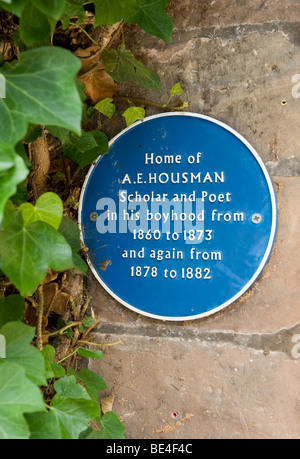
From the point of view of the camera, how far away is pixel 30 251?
3.09ft

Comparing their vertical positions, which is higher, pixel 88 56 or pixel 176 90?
pixel 88 56

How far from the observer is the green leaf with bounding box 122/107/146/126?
59.8 inches

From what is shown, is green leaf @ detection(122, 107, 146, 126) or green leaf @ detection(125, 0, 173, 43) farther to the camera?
green leaf @ detection(122, 107, 146, 126)

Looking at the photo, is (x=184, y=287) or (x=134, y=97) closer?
(x=184, y=287)

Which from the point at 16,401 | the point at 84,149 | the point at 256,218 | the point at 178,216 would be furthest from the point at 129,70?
the point at 16,401

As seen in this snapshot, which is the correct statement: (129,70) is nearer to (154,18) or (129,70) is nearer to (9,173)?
(154,18)

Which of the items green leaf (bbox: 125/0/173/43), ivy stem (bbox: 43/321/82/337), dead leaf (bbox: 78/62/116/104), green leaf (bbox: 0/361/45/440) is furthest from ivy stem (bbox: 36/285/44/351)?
green leaf (bbox: 125/0/173/43)

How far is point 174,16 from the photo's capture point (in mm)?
1548

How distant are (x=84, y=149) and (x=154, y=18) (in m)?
0.43

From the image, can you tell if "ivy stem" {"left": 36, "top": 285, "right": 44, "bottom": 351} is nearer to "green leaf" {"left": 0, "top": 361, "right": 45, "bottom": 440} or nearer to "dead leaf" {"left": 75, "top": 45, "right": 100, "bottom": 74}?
"green leaf" {"left": 0, "top": 361, "right": 45, "bottom": 440}

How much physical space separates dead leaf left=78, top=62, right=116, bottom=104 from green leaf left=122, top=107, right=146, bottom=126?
0.13m

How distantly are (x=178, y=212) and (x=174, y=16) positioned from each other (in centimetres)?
66

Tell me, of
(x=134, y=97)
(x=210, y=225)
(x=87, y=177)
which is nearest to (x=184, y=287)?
(x=210, y=225)
